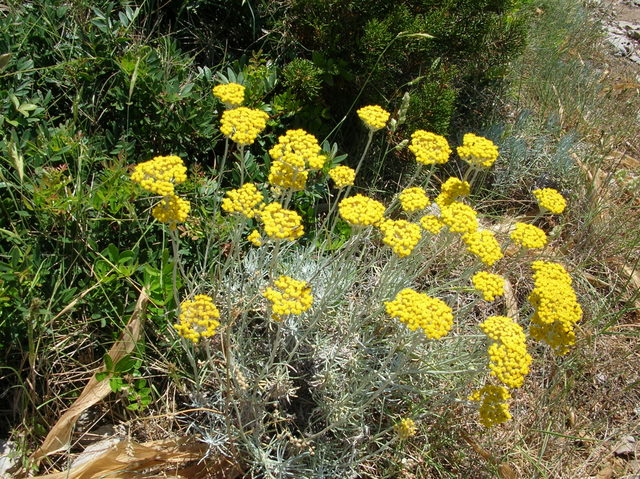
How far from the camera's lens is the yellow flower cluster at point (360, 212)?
211cm

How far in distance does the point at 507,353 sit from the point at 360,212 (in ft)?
2.45

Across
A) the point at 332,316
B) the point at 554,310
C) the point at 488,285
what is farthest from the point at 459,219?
the point at 332,316

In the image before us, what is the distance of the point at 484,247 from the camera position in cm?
227

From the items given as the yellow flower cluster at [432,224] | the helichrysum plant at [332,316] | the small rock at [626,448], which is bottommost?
the small rock at [626,448]

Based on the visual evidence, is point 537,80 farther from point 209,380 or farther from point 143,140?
point 209,380

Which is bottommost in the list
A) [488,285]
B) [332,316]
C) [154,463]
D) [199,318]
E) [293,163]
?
[154,463]

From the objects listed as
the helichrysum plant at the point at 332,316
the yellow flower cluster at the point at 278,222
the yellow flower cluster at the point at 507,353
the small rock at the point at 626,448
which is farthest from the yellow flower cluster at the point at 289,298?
the small rock at the point at 626,448

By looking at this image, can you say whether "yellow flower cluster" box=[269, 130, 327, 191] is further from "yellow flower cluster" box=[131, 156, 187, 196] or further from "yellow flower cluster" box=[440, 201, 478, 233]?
"yellow flower cluster" box=[440, 201, 478, 233]

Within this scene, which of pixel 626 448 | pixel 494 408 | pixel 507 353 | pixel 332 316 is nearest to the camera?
pixel 507 353

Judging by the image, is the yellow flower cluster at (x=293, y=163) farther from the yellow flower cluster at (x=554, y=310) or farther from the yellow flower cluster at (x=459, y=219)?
the yellow flower cluster at (x=554, y=310)

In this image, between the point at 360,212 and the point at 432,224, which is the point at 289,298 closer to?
the point at 360,212

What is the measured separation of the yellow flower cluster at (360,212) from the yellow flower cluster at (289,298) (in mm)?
335

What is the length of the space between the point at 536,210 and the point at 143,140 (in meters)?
2.83

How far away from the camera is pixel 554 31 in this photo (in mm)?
5539
